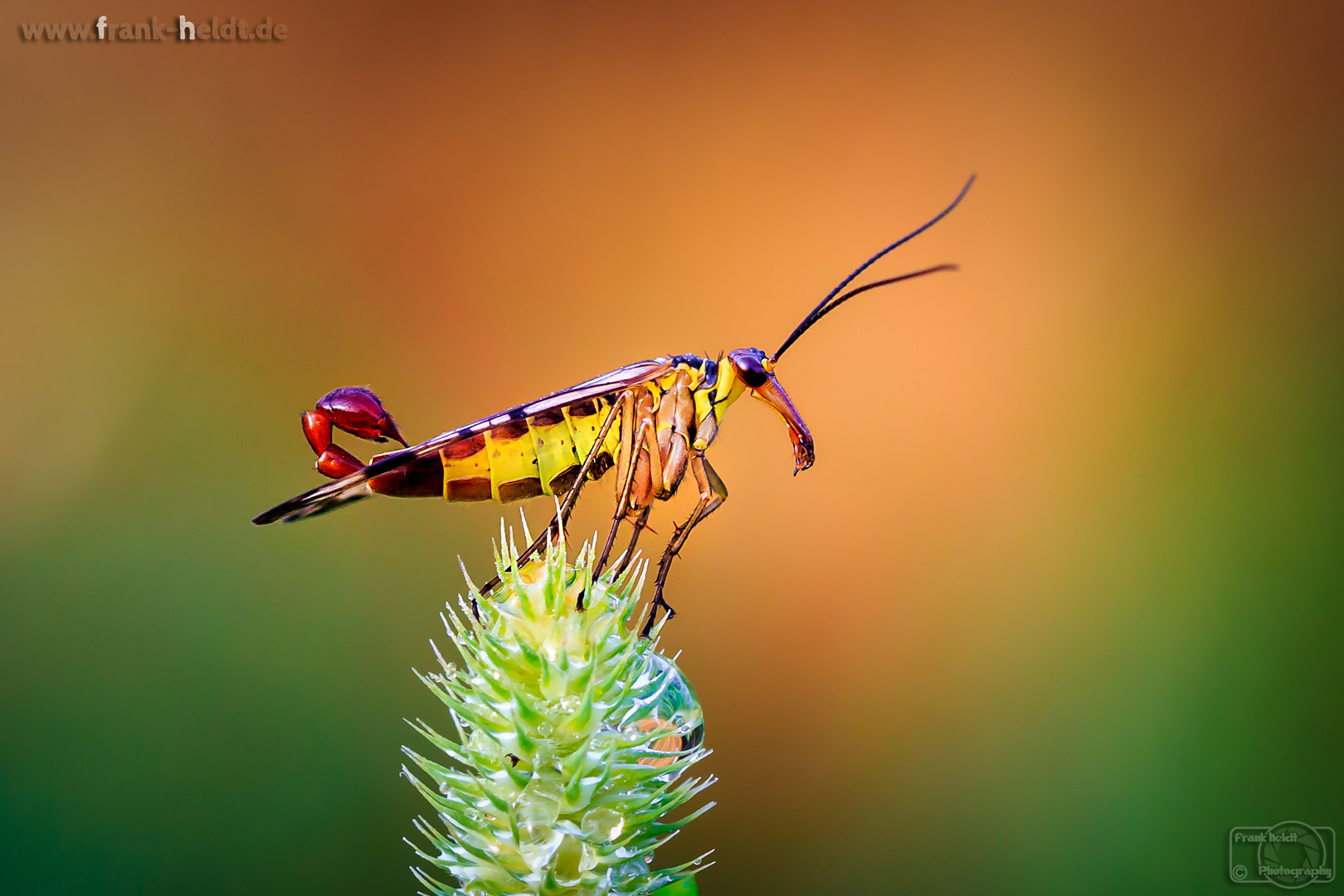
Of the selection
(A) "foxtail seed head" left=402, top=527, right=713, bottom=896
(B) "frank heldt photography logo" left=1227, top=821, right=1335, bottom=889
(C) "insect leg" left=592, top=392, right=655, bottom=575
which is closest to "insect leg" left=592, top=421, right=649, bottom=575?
(C) "insect leg" left=592, top=392, right=655, bottom=575

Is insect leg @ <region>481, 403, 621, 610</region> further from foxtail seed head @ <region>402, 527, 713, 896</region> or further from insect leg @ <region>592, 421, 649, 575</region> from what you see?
foxtail seed head @ <region>402, 527, 713, 896</region>

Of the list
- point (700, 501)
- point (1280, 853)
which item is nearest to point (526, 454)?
point (700, 501)

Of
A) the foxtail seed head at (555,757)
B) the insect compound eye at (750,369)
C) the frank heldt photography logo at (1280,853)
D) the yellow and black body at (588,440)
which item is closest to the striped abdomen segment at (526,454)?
the yellow and black body at (588,440)

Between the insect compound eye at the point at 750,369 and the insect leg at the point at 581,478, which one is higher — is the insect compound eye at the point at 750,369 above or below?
above

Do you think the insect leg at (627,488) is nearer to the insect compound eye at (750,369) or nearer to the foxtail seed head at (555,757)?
the insect compound eye at (750,369)

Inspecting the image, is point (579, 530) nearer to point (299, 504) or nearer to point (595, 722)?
point (299, 504)

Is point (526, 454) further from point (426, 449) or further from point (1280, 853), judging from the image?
point (1280, 853)

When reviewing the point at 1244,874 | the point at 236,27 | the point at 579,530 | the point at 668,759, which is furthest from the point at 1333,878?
the point at 236,27
